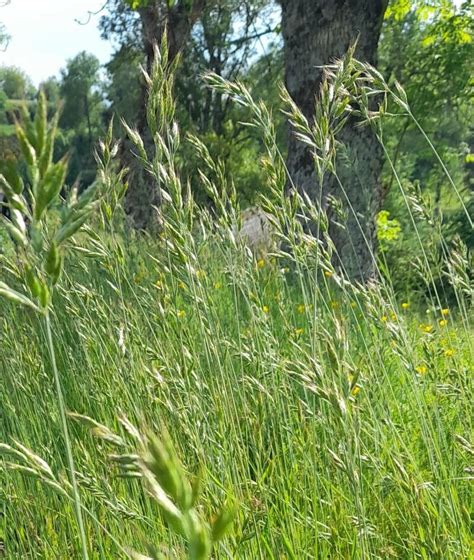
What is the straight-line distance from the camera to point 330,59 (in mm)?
5035

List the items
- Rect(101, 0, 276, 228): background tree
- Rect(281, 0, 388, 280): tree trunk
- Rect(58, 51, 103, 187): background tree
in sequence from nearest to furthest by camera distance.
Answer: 1. Rect(281, 0, 388, 280): tree trunk
2. Rect(101, 0, 276, 228): background tree
3. Rect(58, 51, 103, 187): background tree

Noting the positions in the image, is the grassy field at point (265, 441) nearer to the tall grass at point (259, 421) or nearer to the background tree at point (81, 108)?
the tall grass at point (259, 421)

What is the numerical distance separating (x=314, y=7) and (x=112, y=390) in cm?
401

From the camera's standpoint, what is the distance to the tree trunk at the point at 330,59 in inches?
201

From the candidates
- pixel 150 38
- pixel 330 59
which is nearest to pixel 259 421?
pixel 330 59

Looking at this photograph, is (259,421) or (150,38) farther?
(150,38)

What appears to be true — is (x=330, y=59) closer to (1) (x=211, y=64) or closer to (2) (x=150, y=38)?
(2) (x=150, y=38)

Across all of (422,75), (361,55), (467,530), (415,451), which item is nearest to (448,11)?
(422,75)

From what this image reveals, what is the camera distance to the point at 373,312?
1711 millimetres

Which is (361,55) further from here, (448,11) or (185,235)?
(448,11)

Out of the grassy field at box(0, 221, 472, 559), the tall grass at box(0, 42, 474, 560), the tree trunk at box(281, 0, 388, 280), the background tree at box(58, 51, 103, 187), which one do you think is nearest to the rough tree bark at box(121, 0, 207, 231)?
the tree trunk at box(281, 0, 388, 280)

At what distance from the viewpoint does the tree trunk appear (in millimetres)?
5113

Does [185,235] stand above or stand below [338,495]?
above

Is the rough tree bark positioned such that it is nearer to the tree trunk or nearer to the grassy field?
the tree trunk
